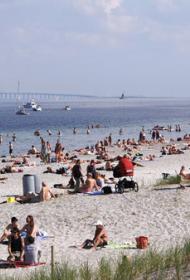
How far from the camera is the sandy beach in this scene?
12.3 meters

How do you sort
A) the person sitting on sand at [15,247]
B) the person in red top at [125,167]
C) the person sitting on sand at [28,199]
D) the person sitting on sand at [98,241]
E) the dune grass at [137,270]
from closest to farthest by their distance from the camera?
1. the dune grass at [137,270]
2. the person sitting on sand at [15,247]
3. the person sitting on sand at [98,241]
4. the person in red top at [125,167]
5. the person sitting on sand at [28,199]

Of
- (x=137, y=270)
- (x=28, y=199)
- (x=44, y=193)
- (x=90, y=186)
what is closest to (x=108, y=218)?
(x=44, y=193)

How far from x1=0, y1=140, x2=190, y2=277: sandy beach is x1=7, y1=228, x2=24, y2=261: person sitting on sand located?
0.47 meters

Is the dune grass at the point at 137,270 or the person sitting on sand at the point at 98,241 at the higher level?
the dune grass at the point at 137,270

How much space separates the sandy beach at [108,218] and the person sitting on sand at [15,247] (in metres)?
0.47

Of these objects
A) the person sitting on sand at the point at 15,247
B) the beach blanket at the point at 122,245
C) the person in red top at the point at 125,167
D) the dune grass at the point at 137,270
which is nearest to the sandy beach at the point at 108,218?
the beach blanket at the point at 122,245

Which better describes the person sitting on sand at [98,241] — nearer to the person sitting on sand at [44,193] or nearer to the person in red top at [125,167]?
the person in red top at [125,167]

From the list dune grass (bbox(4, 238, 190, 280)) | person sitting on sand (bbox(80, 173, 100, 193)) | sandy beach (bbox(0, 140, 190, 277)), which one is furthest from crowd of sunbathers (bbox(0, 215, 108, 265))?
person sitting on sand (bbox(80, 173, 100, 193))

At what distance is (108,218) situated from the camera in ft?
50.4

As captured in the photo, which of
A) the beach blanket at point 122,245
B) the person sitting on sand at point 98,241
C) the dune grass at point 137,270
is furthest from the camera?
the person sitting on sand at point 98,241

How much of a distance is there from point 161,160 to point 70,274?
25384 millimetres

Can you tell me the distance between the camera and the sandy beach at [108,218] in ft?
40.4

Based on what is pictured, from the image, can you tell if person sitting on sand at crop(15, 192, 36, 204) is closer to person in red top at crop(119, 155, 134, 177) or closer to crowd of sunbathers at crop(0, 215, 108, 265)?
person in red top at crop(119, 155, 134, 177)

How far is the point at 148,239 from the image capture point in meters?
13.1
